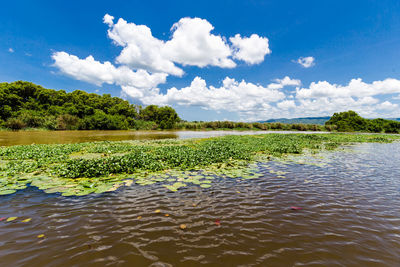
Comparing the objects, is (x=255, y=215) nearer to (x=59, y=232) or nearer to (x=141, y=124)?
(x=59, y=232)

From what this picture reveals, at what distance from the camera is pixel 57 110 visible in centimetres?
6094

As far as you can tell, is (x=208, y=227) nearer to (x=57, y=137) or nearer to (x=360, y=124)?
(x=57, y=137)

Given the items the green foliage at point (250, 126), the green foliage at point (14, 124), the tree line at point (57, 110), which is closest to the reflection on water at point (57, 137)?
the green foliage at point (14, 124)

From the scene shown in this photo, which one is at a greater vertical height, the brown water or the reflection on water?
the reflection on water

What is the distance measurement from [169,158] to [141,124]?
2983 inches

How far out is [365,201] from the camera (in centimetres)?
635

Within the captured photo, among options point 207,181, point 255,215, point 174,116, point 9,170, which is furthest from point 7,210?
point 174,116

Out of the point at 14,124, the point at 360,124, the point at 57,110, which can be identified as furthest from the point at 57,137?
the point at 360,124

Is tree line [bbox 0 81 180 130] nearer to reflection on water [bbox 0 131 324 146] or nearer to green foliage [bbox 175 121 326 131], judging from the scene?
reflection on water [bbox 0 131 324 146]

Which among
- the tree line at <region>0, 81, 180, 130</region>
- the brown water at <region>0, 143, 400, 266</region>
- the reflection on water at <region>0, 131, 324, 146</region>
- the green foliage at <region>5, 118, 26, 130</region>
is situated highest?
the tree line at <region>0, 81, 180, 130</region>

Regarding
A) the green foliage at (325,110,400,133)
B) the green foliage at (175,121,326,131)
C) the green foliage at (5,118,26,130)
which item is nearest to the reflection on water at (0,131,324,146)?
→ the green foliage at (5,118,26,130)

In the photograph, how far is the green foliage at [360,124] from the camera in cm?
8194

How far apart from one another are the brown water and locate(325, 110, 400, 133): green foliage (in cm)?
10665

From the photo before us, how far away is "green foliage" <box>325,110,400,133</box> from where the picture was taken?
269 feet
